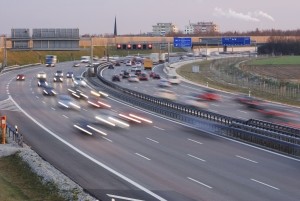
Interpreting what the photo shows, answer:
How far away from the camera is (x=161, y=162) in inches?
1220

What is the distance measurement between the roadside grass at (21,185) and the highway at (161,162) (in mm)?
1783

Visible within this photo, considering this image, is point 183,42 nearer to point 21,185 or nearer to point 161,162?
point 161,162

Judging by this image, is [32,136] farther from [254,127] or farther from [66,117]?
[254,127]

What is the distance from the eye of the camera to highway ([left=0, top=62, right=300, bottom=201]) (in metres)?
24.9

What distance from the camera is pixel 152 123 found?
152ft

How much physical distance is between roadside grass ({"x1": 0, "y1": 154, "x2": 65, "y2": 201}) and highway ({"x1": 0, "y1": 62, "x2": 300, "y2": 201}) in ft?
5.85

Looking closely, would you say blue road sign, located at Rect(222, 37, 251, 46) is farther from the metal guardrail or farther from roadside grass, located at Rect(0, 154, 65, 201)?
roadside grass, located at Rect(0, 154, 65, 201)

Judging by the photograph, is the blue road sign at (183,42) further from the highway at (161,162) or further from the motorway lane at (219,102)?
the highway at (161,162)

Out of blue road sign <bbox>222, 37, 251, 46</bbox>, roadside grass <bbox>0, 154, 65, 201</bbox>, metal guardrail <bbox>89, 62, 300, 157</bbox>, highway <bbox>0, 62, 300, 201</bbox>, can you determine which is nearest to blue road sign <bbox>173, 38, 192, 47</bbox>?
A: blue road sign <bbox>222, 37, 251, 46</bbox>

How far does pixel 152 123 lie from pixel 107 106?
1282 centimetres

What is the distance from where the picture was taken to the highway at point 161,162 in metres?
24.9

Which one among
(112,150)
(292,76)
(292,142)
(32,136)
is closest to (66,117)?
(32,136)

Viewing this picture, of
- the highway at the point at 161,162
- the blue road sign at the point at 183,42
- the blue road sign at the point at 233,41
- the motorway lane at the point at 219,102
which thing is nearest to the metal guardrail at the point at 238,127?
the highway at the point at 161,162

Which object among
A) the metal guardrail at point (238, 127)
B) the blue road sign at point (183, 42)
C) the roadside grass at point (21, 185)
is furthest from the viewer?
the blue road sign at point (183, 42)
